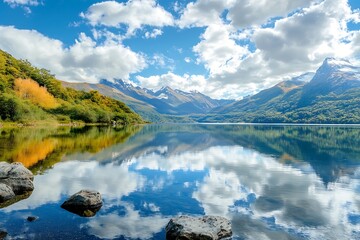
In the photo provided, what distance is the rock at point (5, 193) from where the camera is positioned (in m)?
20.0

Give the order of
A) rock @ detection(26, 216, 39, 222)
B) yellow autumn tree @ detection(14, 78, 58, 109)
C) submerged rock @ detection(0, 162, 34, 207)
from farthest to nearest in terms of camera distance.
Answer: yellow autumn tree @ detection(14, 78, 58, 109), submerged rock @ detection(0, 162, 34, 207), rock @ detection(26, 216, 39, 222)

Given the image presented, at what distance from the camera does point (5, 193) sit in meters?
20.3

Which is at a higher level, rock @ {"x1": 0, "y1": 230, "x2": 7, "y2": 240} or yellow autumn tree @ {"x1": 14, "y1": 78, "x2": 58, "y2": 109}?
yellow autumn tree @ {"x1": 14, "y1": 78, "x2": 58, "y2": 109}

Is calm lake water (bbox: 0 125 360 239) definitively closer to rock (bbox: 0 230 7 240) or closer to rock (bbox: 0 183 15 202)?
rock (bbox: 0 230 7 240)

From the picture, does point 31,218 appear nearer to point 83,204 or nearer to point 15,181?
point 83,204

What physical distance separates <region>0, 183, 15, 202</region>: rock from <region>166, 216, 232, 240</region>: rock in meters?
11.9

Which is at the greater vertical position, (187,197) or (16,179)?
(16,179)

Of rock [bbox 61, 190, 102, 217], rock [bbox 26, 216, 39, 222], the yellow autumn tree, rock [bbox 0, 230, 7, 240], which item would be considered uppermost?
the yellow autumn tree

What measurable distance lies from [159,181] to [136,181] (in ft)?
6.91

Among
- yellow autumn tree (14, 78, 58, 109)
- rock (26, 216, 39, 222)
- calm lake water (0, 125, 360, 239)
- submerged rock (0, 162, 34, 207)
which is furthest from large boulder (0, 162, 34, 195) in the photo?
yellow autumn tree (14, 78, 58, 109)

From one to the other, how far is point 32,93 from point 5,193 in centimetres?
17280

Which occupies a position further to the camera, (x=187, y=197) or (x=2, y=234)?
(x=187, y=197)

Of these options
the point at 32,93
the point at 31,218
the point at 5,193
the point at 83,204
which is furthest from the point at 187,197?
the point at 32,93

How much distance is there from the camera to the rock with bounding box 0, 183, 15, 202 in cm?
2003
